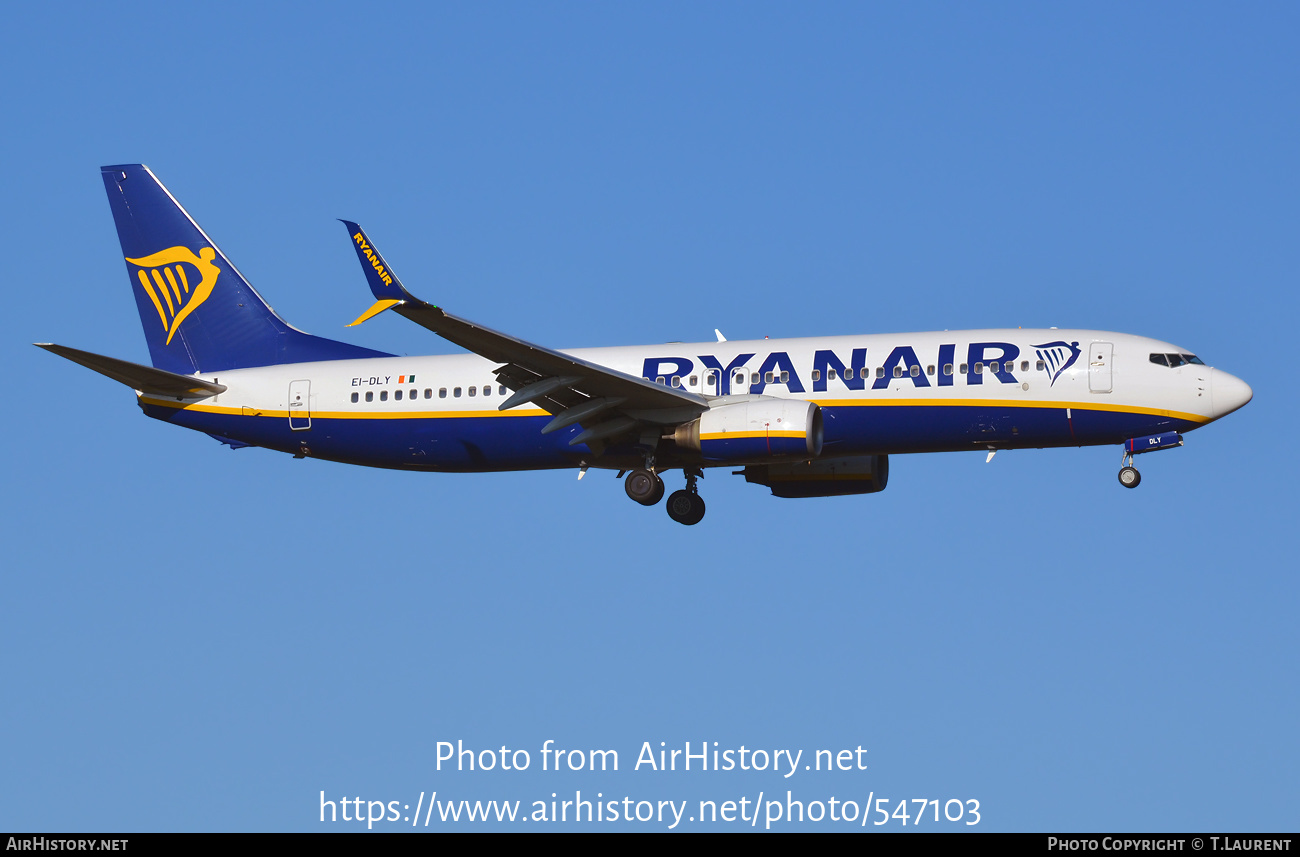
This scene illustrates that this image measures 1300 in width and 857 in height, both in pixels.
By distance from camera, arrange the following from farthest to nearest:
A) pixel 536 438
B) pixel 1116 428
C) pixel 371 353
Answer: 1. pixel 371 353
2. pixel 536 438
3. pixel 1116 428

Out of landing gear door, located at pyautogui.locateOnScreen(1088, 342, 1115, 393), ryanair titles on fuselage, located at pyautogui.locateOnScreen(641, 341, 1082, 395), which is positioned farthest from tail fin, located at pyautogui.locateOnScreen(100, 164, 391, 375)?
landing gear door, located at pyautogui.locateOnScreen(1088, 342, 1115, 393)

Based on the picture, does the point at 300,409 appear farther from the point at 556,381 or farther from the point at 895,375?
the point at 895,375

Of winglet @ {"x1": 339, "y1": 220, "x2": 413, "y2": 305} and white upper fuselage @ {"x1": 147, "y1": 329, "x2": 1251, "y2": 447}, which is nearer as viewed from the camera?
winglet @ {"x1": 339, "y1": 220, "x2": 413, "y2": 305}

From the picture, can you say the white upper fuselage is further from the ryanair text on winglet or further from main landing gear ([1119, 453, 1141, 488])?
the ryanair text on winglet

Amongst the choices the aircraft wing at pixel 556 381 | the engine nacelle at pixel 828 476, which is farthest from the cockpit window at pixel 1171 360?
the aircraft wing at pixel 556 381

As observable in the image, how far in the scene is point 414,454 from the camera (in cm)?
4141

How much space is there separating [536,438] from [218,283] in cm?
1188

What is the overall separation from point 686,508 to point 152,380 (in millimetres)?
14761

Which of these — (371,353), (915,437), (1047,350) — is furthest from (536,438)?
(1047,350)

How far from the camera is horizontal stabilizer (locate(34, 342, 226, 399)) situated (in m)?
40.2

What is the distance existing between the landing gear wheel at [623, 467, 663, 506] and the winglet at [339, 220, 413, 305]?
30.8 feet

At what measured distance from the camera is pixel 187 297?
149 feet

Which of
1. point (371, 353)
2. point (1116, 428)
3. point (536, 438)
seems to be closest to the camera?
point (1116, 428)

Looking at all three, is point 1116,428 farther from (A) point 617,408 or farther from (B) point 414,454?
(B) point 414,454
